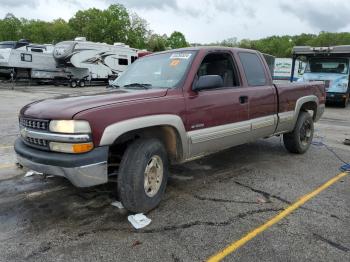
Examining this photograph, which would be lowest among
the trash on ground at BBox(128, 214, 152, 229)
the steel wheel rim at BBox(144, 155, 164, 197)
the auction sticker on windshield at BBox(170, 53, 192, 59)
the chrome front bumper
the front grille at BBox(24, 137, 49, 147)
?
the trash on ground at BBox(128, 214, 152, 229)

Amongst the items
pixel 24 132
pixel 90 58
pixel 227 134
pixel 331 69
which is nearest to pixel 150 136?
pixel 227 134

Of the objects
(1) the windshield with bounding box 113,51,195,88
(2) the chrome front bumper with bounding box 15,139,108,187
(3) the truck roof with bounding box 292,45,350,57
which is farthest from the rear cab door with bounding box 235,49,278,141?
(3) the truck roof with bounding box 292,45,350,57

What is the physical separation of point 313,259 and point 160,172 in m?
1.85

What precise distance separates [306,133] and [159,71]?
3.63 metres

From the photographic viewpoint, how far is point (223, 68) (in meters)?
5.40

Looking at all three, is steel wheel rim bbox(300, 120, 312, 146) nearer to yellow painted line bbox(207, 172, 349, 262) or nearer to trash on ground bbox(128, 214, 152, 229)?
yellow painted line bbox(207, 172, 349, 262)

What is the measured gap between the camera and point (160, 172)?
4289 mm

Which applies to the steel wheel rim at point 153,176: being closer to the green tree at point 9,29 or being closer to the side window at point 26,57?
the side window at point 26,57

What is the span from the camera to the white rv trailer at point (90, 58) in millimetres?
25719

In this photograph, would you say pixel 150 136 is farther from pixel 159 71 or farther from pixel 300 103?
pixel 300 103

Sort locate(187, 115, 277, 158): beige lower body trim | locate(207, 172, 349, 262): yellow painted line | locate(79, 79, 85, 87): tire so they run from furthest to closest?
locate(79, 79, 85, 87): tire → locate(187, 115, 277, 158): beige lower body trim → locate(207, 172, 349, 262): yellow painted line

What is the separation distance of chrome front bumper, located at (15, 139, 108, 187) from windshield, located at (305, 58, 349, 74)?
1555 cm

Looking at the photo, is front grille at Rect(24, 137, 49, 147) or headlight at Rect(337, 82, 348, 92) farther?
headlight at Rect(337, 82, 348, 92)

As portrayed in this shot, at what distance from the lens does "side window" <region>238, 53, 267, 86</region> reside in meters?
5.59
